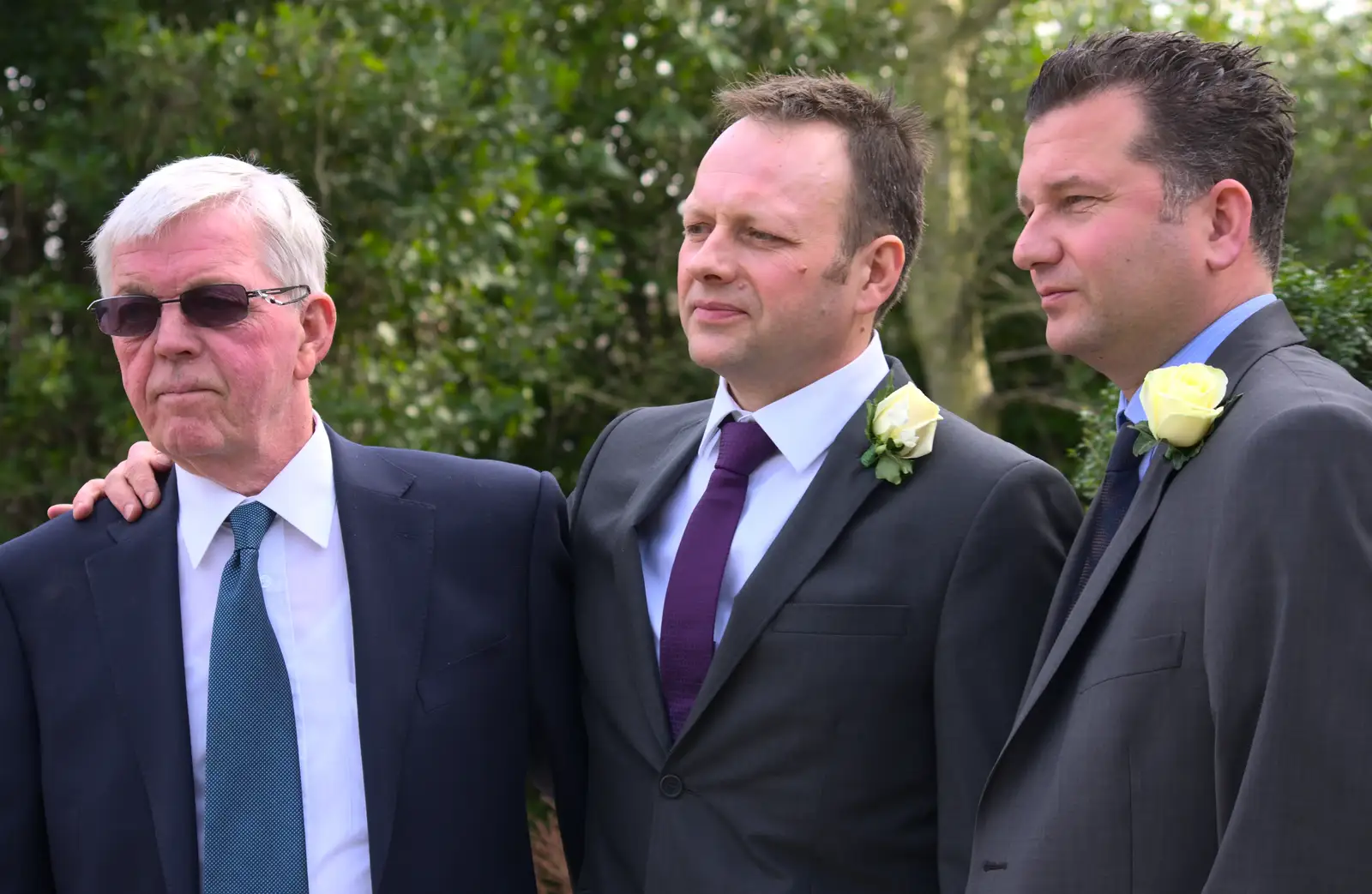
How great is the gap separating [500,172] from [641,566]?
13.6 ft

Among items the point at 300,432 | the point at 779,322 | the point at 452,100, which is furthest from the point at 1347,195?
the point at 300,432

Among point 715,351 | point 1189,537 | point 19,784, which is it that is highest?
point 715,351

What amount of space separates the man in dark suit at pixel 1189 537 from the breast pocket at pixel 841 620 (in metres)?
0.33

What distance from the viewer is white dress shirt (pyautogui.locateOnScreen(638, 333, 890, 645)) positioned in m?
3.09

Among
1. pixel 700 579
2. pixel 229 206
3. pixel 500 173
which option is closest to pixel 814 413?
pixel 700 579

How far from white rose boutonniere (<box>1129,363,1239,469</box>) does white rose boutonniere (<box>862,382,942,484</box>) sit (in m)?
0.63

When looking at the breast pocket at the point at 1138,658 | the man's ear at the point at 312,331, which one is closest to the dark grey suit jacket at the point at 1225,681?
the breast pocket at the point at 1138,658

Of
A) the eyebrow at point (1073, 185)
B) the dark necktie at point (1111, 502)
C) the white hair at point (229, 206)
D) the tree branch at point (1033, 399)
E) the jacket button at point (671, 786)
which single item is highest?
the white hair at point (229, 206)

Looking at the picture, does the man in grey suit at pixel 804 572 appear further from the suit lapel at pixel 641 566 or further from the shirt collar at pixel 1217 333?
the shirt collar at pixel 1217 333

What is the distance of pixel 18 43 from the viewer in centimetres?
700

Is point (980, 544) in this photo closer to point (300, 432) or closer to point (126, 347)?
point (300, 432)

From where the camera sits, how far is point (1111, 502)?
8.82 ft

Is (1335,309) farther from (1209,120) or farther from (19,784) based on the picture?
A: (19,784)

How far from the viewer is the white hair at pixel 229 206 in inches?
119
